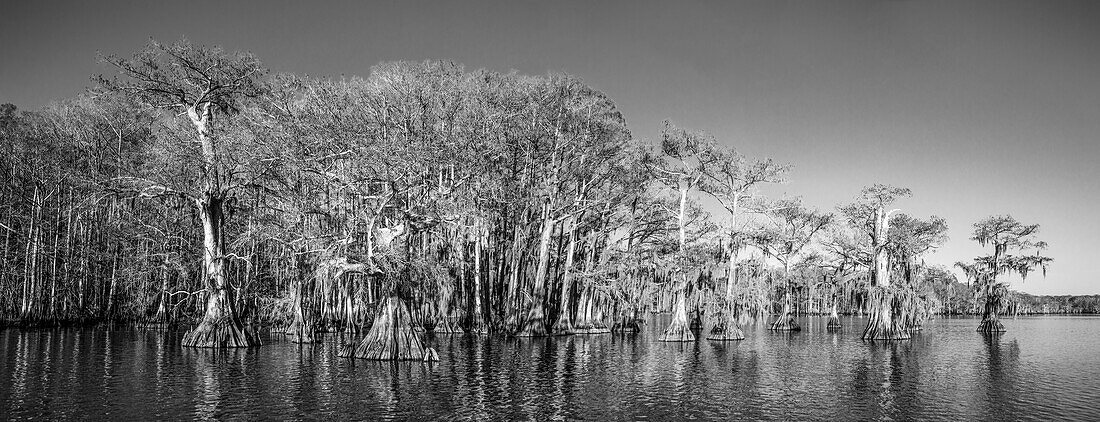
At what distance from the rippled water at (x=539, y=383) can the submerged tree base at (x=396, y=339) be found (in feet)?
1.97

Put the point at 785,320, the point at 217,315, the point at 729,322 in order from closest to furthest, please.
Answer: the point at 217,315 < the point at 729,322 < the point at 785,320

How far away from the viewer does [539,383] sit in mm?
19438

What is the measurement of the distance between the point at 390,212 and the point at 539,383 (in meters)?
14.5

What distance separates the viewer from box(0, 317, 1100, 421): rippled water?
49.9 ft

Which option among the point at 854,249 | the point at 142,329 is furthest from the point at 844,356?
the point at 142,329

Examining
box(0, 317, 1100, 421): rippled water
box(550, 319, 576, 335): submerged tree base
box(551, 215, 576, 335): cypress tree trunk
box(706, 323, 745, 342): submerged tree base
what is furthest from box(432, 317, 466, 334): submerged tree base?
Answer: box(706, 323, 745, 342): submerged tree base

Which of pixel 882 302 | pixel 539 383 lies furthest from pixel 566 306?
pixel 539 383

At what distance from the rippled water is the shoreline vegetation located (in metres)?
4.70

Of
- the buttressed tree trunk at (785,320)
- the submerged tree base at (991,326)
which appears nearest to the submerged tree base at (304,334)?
the buttressed tree trunk at (785,320)

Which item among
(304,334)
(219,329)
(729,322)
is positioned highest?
(219,329)

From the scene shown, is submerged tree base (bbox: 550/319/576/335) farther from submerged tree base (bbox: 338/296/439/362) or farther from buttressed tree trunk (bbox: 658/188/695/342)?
submerged tree base (bbox: 338/296/439/362)

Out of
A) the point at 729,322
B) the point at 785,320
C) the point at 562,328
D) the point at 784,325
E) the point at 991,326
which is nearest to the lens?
the point at 729,322

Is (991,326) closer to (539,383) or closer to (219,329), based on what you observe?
(539,383)

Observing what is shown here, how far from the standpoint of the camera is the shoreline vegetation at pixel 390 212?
1123 inches
